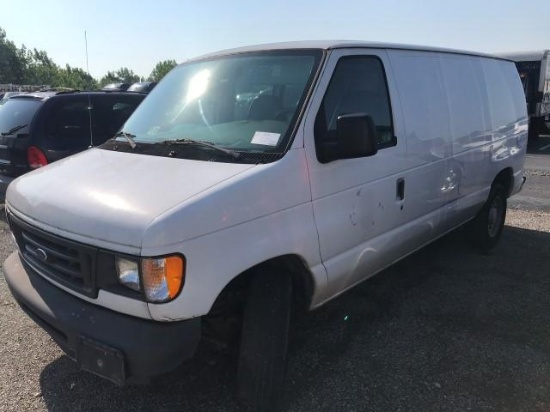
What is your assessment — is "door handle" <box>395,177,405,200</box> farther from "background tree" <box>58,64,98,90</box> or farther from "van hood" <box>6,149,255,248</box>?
"background tree" <box>58,64,98,90</box>

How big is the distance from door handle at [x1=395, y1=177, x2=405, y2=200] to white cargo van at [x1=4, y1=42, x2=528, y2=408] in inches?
0.5

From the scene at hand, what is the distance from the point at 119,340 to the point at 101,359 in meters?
0.14

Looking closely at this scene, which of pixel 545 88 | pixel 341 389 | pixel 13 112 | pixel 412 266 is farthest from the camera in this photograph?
pixel 545 88

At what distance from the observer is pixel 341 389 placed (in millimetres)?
3119

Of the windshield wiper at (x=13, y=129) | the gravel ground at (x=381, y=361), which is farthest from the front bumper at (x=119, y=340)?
the windshield wiper at (x=13, y=129)

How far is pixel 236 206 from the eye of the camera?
255 centimetres

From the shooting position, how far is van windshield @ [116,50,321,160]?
3.03m

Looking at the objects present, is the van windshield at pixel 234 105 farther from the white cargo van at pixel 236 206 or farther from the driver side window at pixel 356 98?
the driver side window at pixel 356 98

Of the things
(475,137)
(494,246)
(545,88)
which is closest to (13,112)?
(475,137)

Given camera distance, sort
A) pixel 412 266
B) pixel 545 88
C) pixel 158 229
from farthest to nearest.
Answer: pixel 545 88 < pixel 412 266 < pixel 158 229

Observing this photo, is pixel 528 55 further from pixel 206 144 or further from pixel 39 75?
pixel 39 75

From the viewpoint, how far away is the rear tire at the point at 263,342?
108 inches

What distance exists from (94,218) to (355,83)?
1.95m

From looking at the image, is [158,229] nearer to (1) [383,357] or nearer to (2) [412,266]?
(1) [383,357]
